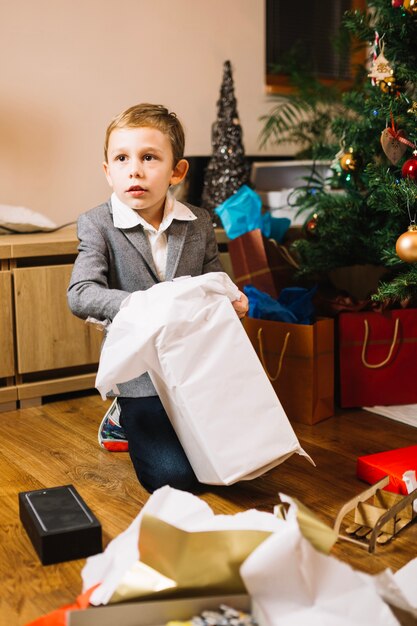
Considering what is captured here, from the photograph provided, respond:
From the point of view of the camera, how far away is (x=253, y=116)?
308 centimetres

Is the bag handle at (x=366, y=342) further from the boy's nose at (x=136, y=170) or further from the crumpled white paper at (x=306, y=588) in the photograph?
the crumpled white paper at (x=306, y=588)

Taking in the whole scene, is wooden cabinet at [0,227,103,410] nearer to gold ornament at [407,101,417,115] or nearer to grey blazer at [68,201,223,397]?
grey blazer at [68,201,223,397]

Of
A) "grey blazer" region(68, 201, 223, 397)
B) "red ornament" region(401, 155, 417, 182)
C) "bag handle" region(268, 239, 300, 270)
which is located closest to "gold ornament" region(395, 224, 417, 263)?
"red ornament" region(401, 155, 417, 182)

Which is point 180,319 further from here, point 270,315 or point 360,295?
point 360,295

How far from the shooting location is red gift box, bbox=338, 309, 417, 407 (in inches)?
84.2

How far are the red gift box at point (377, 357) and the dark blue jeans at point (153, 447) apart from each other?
671 mm

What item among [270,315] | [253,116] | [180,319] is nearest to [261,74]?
[253,116]

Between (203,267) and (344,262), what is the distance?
561mm

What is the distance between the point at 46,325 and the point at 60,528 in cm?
95

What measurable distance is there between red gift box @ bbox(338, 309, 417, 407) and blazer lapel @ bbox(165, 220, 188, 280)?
59 cm

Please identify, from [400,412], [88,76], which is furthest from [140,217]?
[88,76]

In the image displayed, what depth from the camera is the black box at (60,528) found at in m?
1.29

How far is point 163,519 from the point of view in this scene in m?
1.19

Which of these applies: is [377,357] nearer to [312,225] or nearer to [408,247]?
[312,225]
